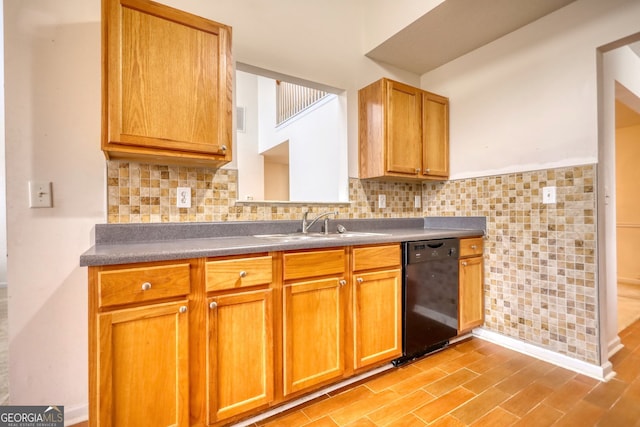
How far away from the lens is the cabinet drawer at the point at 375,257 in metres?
1.77

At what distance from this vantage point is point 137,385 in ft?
3.90

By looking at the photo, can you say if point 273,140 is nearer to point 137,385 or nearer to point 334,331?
point 334,331

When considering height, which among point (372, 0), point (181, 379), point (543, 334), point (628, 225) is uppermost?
point (372, 0)

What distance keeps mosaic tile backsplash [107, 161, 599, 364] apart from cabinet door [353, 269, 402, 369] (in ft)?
2.46

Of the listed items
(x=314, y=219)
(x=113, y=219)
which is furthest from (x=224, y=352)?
(x=314, y=219)

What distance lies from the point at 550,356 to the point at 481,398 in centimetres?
81

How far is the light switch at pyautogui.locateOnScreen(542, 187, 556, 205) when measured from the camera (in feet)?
6.73

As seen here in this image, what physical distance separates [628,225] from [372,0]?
4688mm

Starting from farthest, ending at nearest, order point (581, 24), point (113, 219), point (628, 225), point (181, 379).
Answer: point (628, 225)
point (581, 24)
point (113, 219)
point (181, 379)

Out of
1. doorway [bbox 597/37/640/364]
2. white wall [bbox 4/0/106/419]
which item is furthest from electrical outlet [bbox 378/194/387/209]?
white wall [bbox 4/0/106/419]

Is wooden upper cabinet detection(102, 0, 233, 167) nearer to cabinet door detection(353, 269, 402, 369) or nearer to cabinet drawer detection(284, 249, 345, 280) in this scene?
cabinet drawer detection(284, 249, 345, 280)

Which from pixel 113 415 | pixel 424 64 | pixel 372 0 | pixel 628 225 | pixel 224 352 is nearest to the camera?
pixel 113 415

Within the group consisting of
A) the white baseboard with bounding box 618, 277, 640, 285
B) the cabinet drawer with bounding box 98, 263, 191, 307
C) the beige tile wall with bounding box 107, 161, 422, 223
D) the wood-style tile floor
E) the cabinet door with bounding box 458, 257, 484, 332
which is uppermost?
the beige tile wall with bounding box 107, 161, 422, 223

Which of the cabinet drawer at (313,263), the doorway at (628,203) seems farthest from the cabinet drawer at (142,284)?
the doorway at (628,203)
